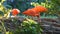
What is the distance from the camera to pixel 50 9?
88 cm

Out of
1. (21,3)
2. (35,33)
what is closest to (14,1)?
(21,3)

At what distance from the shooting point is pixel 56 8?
83cm

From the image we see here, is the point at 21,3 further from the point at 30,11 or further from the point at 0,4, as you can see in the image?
the point at 30,11

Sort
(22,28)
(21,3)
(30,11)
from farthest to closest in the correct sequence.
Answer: (21,3) < (22,28) < (30,11)

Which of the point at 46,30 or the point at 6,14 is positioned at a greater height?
the point at 6,14

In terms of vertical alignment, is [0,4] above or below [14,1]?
above

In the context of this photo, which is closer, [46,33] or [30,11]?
[30,11]

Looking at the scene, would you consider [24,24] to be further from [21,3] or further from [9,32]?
[21,3]

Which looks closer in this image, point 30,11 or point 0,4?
point 30,11

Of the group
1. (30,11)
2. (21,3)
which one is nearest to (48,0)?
(30,11)

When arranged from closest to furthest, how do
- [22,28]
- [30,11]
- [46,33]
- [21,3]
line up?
[30,11]
[22,28]
[46,33]
[21,3]

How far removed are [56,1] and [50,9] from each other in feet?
0.25

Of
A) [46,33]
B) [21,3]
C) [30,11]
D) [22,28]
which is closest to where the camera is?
[30,11]

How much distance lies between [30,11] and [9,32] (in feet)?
0.62
